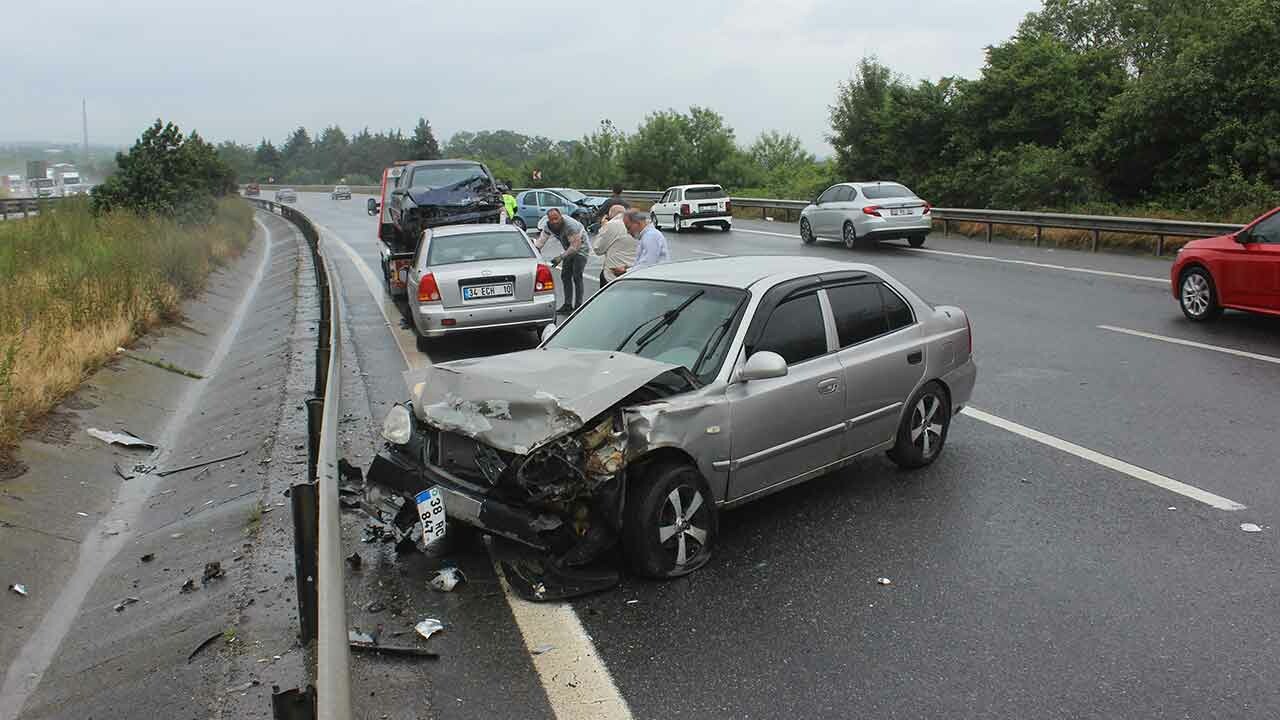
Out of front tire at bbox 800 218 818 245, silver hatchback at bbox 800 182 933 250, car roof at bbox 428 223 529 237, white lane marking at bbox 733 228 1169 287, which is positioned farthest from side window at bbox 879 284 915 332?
front tire at bbox 800 218 818 245

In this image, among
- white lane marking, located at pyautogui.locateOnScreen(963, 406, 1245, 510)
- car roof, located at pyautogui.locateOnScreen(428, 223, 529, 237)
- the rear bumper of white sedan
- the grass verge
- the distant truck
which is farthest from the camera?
the distant truck

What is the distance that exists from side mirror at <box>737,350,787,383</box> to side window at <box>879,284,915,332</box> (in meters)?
1.58

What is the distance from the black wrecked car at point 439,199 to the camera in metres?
19.0

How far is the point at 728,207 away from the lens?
104ft

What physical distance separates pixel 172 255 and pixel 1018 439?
15.2m

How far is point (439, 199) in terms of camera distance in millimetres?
19375

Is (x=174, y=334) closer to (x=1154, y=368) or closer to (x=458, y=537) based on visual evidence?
(x=458, y=537)

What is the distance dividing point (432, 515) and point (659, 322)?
73.0 inches

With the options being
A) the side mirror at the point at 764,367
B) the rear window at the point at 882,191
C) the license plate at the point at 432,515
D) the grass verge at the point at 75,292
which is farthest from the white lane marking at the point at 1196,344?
the rear window at the point at 882,191

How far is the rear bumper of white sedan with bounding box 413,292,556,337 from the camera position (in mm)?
11828

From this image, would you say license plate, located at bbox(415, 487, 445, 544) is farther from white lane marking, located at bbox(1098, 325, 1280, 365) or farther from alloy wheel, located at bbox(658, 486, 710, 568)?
white lane marking, located at bbox(1098, 325, 1280, 365)

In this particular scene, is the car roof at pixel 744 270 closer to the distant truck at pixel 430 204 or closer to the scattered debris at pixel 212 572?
the scattered debris at pixel 212 572

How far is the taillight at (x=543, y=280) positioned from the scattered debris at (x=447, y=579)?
7.23 metres

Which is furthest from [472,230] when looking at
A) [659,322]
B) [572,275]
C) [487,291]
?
[659,322]
